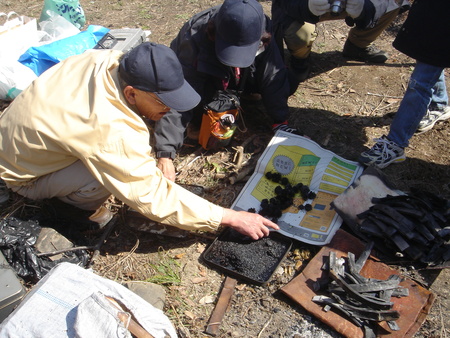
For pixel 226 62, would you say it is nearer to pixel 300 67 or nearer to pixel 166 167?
pixel 166 167

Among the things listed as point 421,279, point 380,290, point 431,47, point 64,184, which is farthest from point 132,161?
point 431,47

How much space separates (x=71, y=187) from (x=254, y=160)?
1768mm

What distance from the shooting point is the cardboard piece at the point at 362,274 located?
8.15 feet

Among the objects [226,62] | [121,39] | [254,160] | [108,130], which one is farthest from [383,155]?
[121,39]

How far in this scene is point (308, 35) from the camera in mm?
4504

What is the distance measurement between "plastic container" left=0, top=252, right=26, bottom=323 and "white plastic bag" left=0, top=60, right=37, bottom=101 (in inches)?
102

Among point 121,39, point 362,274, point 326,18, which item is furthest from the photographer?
point 121,39

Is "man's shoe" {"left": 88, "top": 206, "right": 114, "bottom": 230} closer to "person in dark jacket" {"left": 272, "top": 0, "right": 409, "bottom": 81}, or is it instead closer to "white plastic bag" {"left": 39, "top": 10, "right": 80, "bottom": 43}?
"person in dark jacket" {"left": 272, "top": 0, "right": 409, "bottom": 81}

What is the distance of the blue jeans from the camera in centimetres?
331

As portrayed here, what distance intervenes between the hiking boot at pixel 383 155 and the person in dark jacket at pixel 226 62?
861 mm

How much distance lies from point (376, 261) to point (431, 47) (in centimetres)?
175

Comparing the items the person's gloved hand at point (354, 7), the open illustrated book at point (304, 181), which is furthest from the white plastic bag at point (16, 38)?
the person's gloved hand at point (354, 7)

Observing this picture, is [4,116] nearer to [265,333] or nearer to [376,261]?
[265,333]

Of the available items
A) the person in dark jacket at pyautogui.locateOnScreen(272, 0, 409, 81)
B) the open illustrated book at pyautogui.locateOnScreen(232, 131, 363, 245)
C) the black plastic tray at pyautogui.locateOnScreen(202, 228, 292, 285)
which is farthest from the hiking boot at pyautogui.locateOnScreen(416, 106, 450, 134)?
the black plastic tray at pyautogui.locateOnScreen(202, 228, 292, 285)
